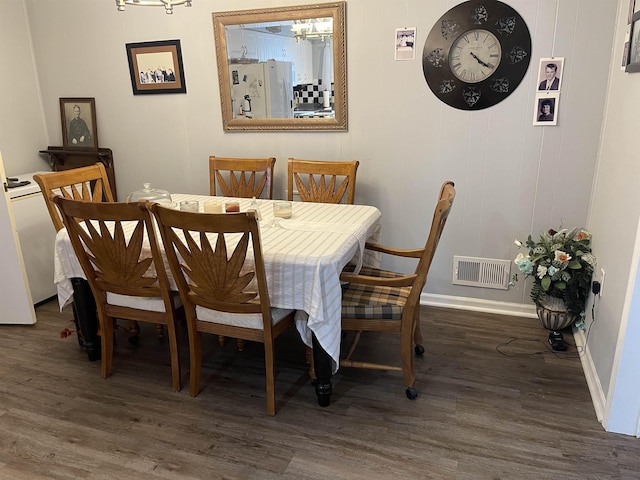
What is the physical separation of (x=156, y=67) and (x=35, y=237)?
59.1 inches

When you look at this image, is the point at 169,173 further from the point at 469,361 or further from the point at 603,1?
the point at 603,1

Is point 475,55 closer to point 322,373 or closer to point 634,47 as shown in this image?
point 634,47

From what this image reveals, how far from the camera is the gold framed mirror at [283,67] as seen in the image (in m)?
3.14

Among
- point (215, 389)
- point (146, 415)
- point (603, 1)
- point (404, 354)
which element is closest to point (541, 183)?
point (603, 1)

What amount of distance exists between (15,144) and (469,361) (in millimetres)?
3779

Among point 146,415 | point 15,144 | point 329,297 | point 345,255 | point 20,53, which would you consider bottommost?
point 146,415

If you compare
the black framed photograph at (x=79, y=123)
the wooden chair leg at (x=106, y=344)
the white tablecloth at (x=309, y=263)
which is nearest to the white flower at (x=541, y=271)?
the white tablecloth at (x=309, y=263)

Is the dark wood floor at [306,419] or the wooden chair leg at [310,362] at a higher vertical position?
the wooden chair leg at [310,362]

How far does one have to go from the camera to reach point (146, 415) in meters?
2.28

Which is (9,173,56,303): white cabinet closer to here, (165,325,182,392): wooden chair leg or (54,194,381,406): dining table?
(54,194,381,406): dining table

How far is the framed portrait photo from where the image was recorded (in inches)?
81.9

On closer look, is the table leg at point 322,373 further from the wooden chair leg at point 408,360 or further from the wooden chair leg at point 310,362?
the wooden chair leg at point 408,360

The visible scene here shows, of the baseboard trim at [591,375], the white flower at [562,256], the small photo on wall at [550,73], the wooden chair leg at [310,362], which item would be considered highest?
the small photo on wall at [550,73]

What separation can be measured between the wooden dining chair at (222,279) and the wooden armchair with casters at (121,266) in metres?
0.13
